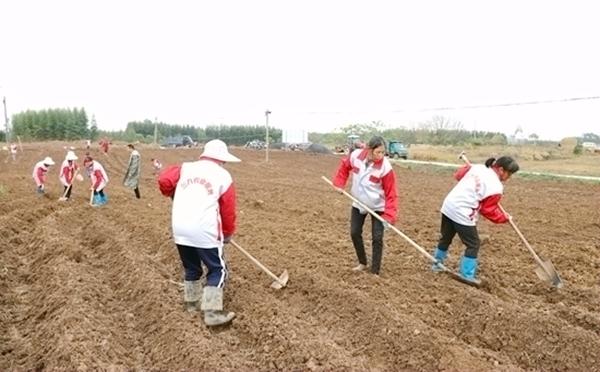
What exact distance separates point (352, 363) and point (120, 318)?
2411 millimetres

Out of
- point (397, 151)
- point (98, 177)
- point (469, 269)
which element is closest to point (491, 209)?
point (469, 269)

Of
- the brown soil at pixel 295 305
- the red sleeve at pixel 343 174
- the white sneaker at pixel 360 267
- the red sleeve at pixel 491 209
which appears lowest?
the brown soil at pixel 295 305

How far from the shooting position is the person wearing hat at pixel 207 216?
184 inches

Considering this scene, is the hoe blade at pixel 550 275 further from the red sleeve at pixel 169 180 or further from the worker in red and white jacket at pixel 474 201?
the red sleeve at pixel 169 180

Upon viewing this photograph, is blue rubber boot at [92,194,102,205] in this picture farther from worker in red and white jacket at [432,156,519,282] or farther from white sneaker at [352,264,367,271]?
worker in red and white jacket at [432,156,519,282]

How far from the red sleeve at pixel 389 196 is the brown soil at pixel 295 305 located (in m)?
0.72

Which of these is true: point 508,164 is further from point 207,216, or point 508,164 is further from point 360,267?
point 207,216

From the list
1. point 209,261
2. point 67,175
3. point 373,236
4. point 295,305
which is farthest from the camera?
point 67,175

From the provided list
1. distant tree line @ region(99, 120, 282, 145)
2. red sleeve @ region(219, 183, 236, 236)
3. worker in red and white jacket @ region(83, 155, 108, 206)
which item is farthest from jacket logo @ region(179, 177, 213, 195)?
distant tree line @ region(99, 120, 282, 145)

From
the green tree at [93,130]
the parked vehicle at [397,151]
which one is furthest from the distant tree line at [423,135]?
the green tree at [93,130]

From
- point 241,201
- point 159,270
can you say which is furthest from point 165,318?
point 241,201

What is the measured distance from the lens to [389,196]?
19.6 ft

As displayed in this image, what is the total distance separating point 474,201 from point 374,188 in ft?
3.67

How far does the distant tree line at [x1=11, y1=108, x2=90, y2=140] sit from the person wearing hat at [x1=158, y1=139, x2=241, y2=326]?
7500 centimetres
